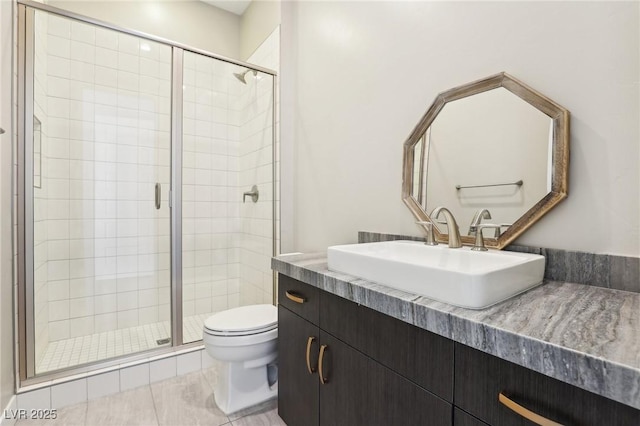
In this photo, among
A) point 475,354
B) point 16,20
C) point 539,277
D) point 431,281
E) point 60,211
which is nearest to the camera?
point 475,354

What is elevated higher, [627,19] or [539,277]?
[627,19]

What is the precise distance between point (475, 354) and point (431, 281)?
188 mm

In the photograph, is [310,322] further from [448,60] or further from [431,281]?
[448,60]

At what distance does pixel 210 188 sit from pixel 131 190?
23.3 inches

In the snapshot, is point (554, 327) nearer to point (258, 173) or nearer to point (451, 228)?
point (451, 228)

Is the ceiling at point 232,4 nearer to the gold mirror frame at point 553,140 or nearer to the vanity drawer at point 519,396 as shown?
the gold mirror frame at point 553,140

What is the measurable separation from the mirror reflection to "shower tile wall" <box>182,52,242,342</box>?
180cm

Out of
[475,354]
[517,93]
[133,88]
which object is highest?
[133,88]

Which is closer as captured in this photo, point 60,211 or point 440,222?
point 440,222

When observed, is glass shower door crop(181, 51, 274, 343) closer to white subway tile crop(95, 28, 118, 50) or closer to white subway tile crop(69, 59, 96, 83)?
white subway tile crop(95, 28, 118, 50)

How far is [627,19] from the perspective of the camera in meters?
0.89

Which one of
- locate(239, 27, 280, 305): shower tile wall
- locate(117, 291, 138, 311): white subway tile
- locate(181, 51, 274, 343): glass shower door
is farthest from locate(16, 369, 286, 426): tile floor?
locate(239, 27, 280, 305): shower tile wall

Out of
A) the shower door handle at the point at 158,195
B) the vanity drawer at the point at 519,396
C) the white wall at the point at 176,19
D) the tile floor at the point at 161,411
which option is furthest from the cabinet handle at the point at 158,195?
the vanity drawer at the point at 519,396

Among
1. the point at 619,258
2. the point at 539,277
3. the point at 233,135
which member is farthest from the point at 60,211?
the point at 619,258
